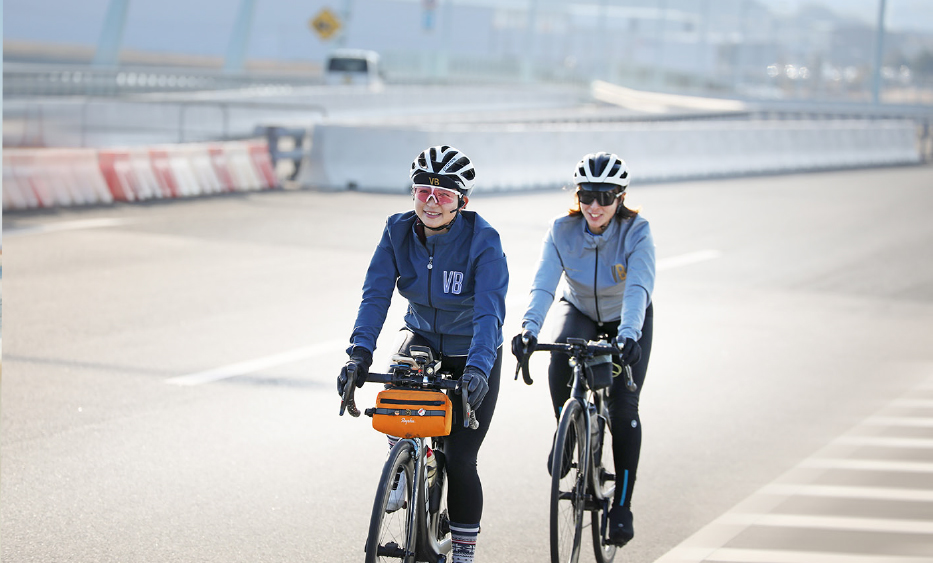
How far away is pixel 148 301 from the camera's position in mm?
11375

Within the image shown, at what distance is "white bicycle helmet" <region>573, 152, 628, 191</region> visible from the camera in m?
5.28

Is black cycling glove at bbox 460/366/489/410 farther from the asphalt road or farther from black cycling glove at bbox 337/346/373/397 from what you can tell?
the asphalt road

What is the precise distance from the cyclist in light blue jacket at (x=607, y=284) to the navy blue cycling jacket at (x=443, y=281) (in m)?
0.58

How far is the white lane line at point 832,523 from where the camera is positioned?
5.70 m

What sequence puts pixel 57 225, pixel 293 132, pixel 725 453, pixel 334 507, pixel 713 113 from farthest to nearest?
pixel 713 113 < pixel 293 132 < pixel 57 225 < pixel 725 453 < pixel 334 507

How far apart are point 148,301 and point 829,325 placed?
6.73 m

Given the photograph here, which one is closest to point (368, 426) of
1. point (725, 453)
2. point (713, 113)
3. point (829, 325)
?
point (725, 453)

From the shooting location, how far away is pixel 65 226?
1611 cm

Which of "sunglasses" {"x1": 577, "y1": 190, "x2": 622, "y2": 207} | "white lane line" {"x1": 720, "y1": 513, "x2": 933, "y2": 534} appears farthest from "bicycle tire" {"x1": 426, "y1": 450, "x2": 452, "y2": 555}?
"white lane line" {"x1": 720, "y1": 513, "x2": 933, "y2": 534}

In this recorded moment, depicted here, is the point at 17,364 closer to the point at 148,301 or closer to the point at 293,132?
the point at 148,301

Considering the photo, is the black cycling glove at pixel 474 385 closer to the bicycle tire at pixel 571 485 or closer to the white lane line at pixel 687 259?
the bicycle tire at pixel 571 485

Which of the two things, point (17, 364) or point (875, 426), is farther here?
point (17, 364)

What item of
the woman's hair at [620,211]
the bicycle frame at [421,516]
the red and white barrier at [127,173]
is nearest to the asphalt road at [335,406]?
the bicycle frame at [421,516]

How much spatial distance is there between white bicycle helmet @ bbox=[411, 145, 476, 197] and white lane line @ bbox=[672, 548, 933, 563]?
2.08 m
